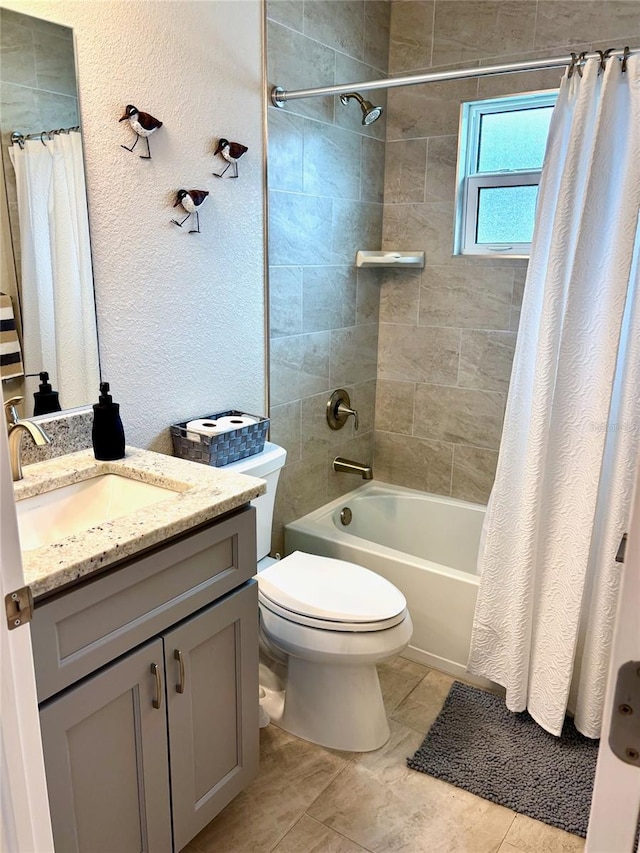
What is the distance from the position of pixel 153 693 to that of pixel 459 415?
191 cm

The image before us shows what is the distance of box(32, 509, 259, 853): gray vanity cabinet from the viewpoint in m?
1.16

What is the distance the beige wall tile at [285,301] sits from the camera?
2344 millimetres

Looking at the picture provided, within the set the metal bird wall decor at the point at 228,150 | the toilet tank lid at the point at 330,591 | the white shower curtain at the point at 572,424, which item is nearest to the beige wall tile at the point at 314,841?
the toilet tank lid at the point at 330,591

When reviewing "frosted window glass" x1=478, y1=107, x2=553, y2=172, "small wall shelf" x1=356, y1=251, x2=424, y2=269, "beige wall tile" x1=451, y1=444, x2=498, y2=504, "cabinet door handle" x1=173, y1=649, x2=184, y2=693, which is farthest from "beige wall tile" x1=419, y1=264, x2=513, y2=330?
"cabinet door handle" x1=173, y1=649, x2=184, y2=693

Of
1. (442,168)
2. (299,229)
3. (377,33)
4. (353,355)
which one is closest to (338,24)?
(377,33)

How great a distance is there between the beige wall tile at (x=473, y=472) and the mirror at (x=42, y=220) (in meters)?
1.75

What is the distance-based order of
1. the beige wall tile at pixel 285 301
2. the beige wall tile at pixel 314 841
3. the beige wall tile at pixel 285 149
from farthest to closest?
1. the beige wall tile at pixel 285 301
2. the beige wall tile at pixel 285 149
3. the beige wall tile at pixel 314 841

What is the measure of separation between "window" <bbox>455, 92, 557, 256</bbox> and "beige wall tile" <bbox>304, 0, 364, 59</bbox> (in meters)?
0.50

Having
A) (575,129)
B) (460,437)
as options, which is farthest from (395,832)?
(575,129)

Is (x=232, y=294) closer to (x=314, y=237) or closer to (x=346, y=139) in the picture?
(x=314, y=237)

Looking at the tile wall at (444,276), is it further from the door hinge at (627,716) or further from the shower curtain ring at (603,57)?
the door hinge at (627,716)

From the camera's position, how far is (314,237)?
98.4 inches

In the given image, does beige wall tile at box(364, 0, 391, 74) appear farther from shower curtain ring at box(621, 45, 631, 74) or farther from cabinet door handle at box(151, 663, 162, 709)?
cabinet door handle at box(151, 663, 162, 709)

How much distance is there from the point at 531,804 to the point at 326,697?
0.63 m
